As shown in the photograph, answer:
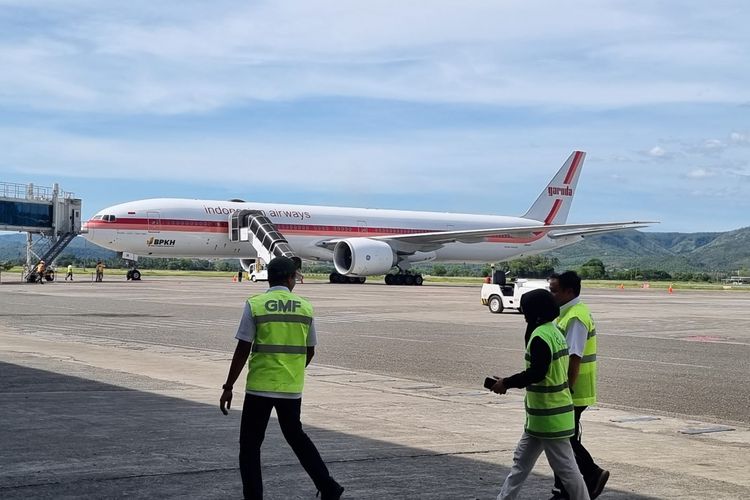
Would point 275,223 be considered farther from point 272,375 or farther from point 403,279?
point 272,375

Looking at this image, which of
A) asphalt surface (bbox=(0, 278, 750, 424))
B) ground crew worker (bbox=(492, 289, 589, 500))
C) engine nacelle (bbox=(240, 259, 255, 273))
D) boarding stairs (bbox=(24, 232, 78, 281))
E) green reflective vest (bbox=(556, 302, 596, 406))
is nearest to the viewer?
ground crew worker (bbox=(492, 289, 589, 500))

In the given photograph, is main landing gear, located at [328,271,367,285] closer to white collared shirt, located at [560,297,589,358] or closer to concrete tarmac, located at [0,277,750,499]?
concrete tarmac, located at [0,277,750,499]

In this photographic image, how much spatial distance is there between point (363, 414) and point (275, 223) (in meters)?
43.4

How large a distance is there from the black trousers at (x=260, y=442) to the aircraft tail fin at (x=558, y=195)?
210 ft

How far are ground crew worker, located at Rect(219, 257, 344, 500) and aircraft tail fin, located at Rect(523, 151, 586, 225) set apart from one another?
64.1m

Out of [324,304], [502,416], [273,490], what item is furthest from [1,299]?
[273,490]

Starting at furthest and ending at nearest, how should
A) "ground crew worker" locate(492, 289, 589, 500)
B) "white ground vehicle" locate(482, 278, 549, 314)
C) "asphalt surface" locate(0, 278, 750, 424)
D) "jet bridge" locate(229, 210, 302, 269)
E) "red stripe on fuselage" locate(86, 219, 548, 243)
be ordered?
"red stripe on fuselage" locate(86, 219, 548, 243)
"jet bridge" locate(229, 210, 302, 269)
"white ground vehicle" locate(482, 278, 549, 314)
"asphalt surface" locate(0, 278, 750, 424)
"ground crew worker" locate(492, 289, 589, 500)

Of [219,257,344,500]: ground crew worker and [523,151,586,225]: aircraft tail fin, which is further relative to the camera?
[523,151,586,225]: aircraft tail fin

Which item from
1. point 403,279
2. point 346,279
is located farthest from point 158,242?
point 403,279

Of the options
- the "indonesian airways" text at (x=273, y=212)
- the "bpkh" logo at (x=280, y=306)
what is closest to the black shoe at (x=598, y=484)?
the "bpkh" logo at (x=280, y=306)

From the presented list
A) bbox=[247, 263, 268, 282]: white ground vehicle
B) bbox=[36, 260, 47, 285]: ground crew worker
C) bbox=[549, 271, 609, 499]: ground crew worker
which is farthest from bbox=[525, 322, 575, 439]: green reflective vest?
bbox=[36, 260, 47, 285]: ground crew worker

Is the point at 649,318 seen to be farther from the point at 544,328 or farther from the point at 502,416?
the point at 544,328

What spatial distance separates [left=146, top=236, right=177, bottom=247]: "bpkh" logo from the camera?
5009 cm

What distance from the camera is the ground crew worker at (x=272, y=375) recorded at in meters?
6.65
